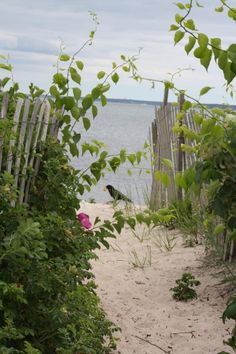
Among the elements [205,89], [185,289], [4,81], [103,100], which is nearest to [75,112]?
[103,100]

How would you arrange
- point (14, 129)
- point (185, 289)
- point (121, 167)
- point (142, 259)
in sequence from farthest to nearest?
point (121, 167), point (142, 259), point (185, 289), point (14, 129)

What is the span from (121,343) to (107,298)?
37.6 inches

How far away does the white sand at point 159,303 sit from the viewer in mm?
4461

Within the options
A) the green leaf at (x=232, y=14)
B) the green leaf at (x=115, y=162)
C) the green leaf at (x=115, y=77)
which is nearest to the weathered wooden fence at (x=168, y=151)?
the green leaf at (x=115, y=162)

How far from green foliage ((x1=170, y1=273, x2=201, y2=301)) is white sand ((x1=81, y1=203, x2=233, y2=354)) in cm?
5

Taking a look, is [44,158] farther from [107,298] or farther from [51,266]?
[107,298]

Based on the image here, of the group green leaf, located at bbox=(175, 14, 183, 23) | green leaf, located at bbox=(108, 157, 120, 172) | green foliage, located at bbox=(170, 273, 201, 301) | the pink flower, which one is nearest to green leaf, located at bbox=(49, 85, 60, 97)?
green leaf, located at bbox=(108, 157, 120, 172)

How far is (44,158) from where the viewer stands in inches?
149

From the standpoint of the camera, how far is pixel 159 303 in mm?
5305

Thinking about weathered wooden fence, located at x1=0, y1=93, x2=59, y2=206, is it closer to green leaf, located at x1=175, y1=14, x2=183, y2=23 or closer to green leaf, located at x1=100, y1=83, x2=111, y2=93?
green leaf, located at x1=100, y1=83, x2=111, y2=93

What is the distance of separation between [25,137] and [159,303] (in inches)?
84.1

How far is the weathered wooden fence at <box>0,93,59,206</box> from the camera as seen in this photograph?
11.2 feet

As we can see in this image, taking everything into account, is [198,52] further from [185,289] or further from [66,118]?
[185,289]

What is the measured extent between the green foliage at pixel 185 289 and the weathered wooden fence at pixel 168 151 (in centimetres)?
229
